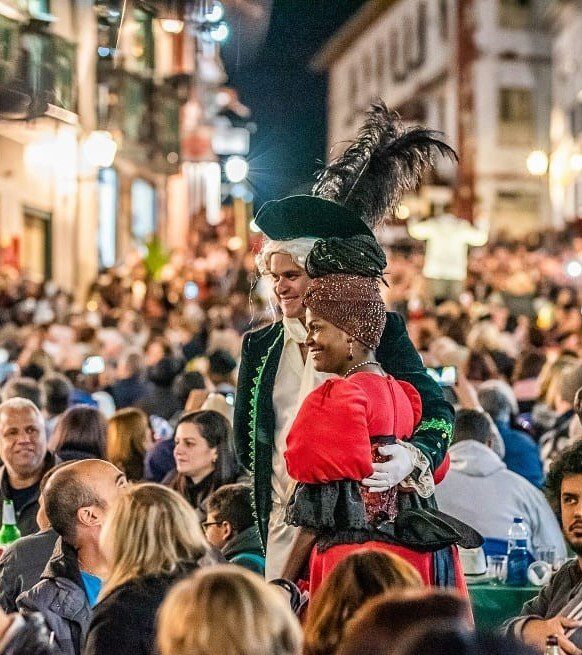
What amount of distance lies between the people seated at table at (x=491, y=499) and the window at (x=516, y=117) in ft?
175

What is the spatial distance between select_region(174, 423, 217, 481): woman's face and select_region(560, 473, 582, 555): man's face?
3.11m

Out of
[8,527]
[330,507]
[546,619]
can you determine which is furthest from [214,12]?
[546,619]

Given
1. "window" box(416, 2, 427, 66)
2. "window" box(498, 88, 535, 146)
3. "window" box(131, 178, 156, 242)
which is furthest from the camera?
"window" box(416, 2, 427, 66)

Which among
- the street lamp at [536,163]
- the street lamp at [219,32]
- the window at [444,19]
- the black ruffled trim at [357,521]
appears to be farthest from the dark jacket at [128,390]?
the window at [444,19]

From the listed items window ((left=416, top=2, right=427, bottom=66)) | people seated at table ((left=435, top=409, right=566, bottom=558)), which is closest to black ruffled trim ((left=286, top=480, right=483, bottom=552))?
people seated at table ((left=435, top=409, right=566, bottom=558))

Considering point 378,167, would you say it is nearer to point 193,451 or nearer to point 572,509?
point 572,509

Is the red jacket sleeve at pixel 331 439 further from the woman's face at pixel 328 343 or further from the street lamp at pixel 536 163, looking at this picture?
the street lamp at pixel 536 163

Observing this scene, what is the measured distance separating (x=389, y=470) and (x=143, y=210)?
115 ft

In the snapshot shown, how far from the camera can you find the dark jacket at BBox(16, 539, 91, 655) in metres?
4.96

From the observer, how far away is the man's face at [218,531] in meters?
6.48

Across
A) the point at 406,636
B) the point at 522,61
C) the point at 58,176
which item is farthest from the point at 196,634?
the point at 522,61

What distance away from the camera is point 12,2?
8.16m

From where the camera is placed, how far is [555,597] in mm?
4773

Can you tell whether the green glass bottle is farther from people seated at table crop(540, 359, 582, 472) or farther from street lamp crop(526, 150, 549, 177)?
street lamp crop(526, 150, 549, 177)
